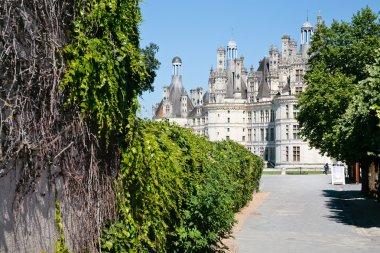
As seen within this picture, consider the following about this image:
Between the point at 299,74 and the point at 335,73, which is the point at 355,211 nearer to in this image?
the point at 335,73

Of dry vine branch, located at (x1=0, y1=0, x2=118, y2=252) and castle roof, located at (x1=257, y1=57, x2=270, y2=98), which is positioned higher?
castle roof, located at (x1=257, y1=57, x2=270, y2=98)

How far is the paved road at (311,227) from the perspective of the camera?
13.9 meters

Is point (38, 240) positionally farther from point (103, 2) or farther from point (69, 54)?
point (103, 2)

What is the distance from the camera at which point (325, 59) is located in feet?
102

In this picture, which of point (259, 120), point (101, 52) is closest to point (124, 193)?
point (101, 52)

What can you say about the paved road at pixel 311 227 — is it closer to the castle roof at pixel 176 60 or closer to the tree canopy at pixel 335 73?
the tree canopy at pixel 335 73

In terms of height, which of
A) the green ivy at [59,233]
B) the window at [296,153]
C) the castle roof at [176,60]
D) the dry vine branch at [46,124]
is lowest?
the green ivy at [59,233]

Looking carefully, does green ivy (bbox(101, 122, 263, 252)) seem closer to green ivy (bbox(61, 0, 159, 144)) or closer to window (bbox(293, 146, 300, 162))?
green ivy (bbox(61, 0, 159, 144))

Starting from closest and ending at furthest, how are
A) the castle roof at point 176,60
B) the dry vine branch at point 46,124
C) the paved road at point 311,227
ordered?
the dry vine branch at point 46,124 → the paved road at point 311,227 → the castle roof at point 176,60

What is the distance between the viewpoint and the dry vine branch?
535 centimetres

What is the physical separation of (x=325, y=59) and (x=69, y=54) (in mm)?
26453

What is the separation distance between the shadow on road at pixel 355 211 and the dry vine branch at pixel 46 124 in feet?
45.5

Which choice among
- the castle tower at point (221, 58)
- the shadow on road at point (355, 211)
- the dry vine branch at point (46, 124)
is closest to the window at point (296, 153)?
the castle tower at point (221, 58)

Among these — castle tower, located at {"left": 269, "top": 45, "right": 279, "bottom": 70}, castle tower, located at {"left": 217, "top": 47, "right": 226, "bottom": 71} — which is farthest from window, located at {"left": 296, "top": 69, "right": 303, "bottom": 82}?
castle tower, located at {"left": 217, "top": 47, "right": 226, "bottom": 71}
